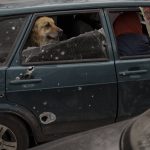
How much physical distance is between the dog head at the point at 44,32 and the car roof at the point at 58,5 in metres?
0.12

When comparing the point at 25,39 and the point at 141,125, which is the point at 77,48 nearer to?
the point at 25,39

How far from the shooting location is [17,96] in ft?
16.2

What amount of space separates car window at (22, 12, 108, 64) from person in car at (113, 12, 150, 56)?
0.91ft

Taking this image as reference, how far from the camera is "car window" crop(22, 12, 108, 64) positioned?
5055 millimetres

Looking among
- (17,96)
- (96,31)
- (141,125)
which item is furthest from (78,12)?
(141,125)

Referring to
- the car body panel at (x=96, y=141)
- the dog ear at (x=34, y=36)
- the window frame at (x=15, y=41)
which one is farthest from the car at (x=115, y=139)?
the dog ear at (x=34, y=36)

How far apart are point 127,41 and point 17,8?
1.21 m

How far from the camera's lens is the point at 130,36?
17.9 feet

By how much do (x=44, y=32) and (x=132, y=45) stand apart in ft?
3.11

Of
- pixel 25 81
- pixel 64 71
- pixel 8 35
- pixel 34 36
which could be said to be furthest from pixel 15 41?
pixel 64 71

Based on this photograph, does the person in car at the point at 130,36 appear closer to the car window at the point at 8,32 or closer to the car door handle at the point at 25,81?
the car door handle at the point at 25,81

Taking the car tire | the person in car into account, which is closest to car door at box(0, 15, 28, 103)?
the car tire

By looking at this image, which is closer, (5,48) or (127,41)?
(5,48)

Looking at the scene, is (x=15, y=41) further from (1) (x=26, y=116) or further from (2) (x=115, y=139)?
(2) (x=115, y=139)
